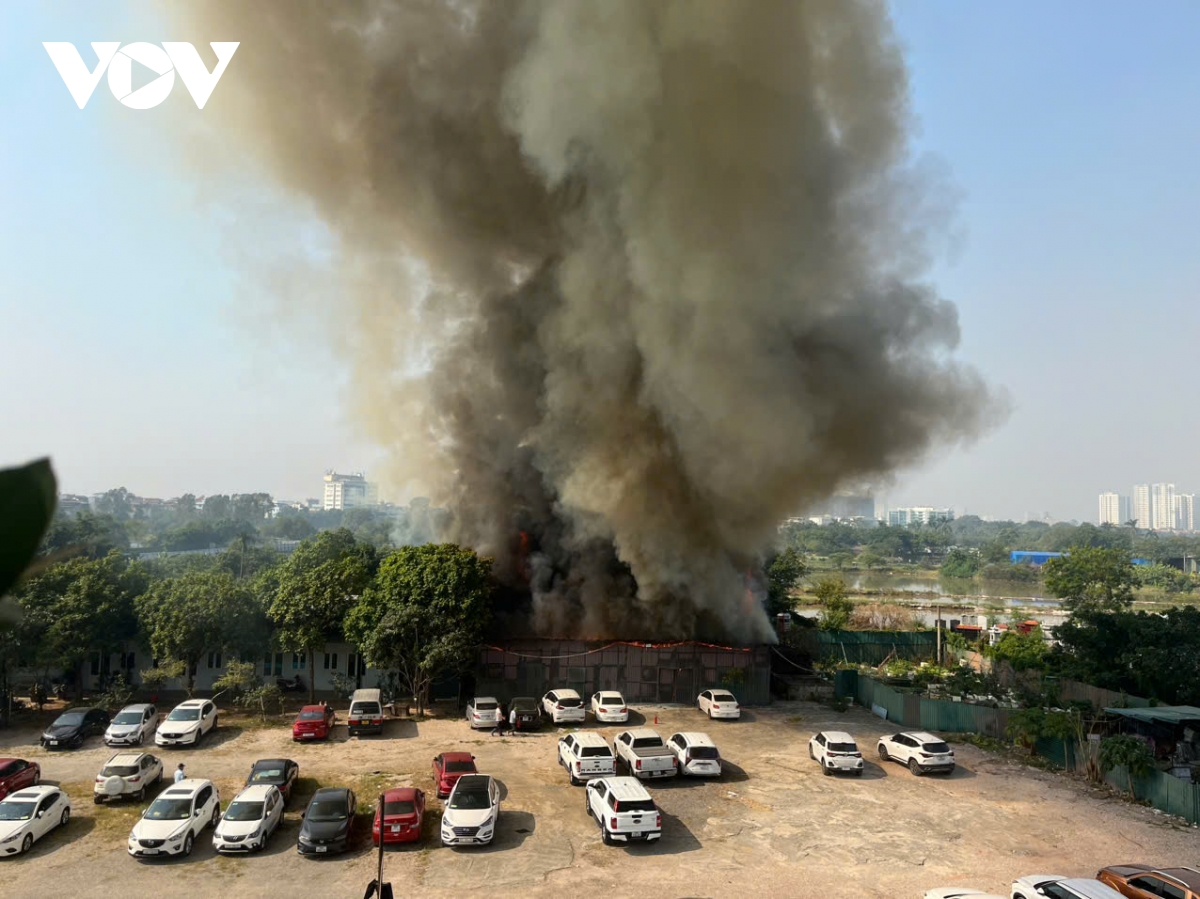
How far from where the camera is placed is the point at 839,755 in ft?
62.4

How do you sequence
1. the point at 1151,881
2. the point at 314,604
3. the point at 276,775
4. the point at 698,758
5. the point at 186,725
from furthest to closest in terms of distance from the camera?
the point at 314,604
the point at 186,725
the point at 698,758
the point at 276,775
the point at 1151,881

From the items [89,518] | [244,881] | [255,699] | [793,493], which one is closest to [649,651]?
[793,493]

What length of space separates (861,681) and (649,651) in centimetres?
732

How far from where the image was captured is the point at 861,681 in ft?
89.1

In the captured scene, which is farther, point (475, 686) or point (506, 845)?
point (475, 686)

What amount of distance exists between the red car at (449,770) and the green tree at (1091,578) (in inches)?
1615

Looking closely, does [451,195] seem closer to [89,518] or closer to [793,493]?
[793,493]

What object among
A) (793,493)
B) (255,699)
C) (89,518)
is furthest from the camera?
(89,518)

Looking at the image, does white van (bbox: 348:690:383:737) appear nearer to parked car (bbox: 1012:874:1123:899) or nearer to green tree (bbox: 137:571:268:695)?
green tree (bbox: 137:571:268:695)

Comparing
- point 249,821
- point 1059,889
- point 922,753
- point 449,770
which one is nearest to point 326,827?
point 249,821

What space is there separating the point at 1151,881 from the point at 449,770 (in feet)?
41.2

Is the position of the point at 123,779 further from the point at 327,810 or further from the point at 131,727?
the point at 327,810

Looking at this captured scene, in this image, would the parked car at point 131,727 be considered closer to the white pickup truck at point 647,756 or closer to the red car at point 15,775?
the red car at point 15,775

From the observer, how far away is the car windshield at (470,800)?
48.6ft
